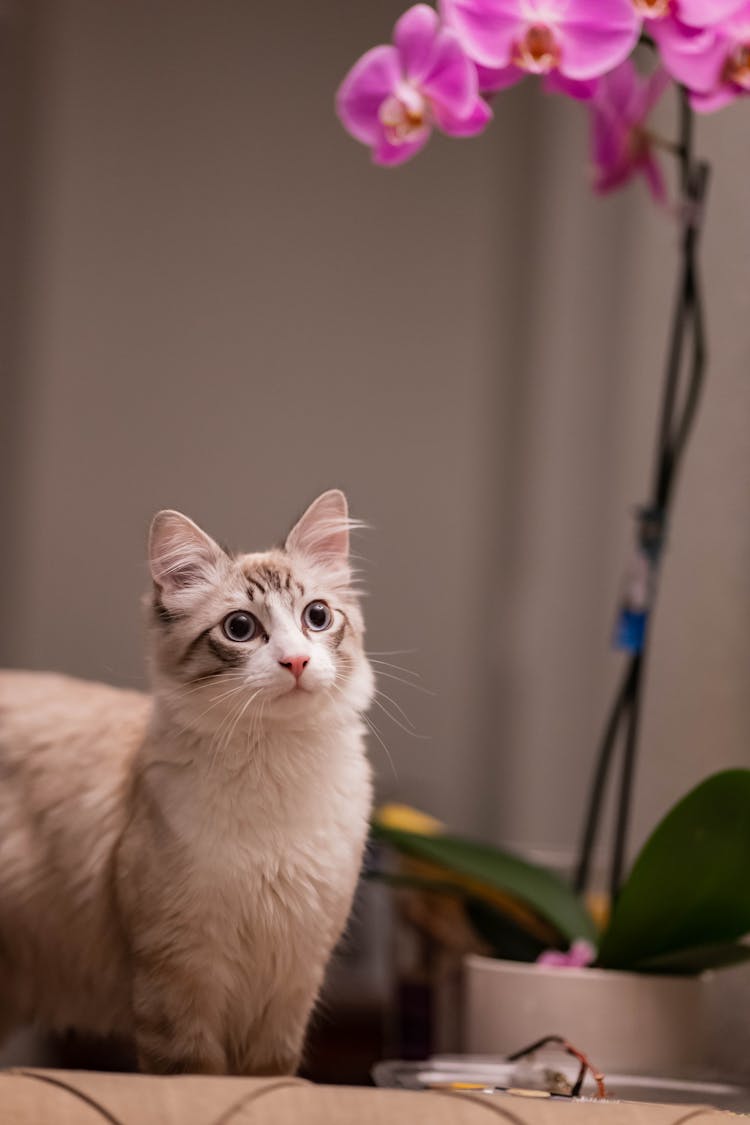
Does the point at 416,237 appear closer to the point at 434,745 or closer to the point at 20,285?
the point at 20,285

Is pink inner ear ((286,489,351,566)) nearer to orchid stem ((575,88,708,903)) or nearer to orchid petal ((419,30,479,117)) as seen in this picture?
orchid petal ((419,30,479,117))

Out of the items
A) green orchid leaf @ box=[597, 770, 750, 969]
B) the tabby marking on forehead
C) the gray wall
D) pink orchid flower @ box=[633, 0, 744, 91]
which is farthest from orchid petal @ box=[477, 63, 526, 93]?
the gray wall

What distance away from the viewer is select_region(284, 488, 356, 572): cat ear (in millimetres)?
987

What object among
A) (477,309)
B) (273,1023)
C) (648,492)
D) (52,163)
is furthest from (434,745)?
(273,1023)

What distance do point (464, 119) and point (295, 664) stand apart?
460mm

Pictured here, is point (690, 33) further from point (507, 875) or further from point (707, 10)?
point (507, 875)

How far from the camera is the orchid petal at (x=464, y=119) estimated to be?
1.00 m

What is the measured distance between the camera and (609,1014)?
1.07 metres

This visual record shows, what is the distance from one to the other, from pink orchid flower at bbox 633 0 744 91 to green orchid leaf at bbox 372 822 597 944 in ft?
2.33

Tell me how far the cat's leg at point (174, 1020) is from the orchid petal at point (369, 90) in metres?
0.69

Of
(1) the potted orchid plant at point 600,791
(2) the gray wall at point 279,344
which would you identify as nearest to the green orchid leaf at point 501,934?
(1) the potted orchid plant at point 600,791

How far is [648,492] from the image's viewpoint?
196 cm

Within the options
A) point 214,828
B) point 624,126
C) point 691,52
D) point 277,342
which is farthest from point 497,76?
point 277,342

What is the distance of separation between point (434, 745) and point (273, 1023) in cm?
235
